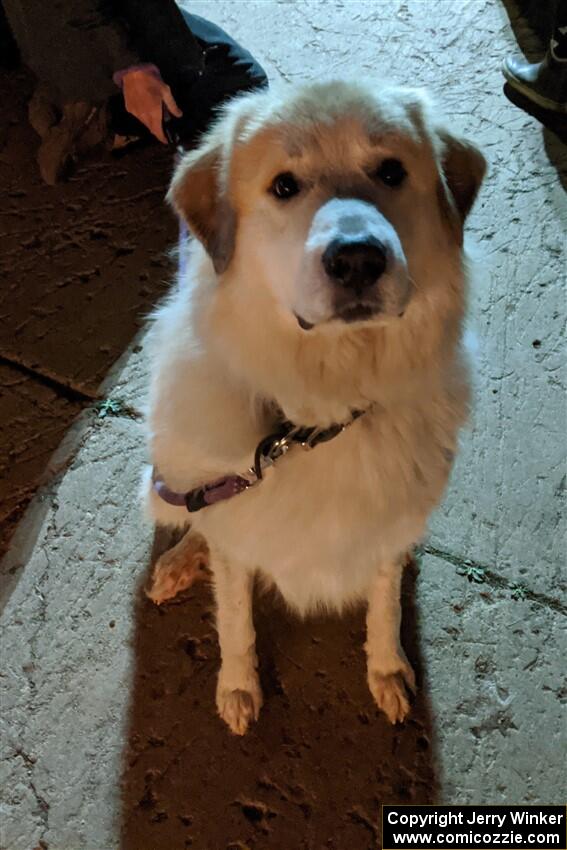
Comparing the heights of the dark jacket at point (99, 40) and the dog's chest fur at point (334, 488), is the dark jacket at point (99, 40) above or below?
above

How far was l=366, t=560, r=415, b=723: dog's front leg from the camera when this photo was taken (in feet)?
5.87

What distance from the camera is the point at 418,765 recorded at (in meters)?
1.77

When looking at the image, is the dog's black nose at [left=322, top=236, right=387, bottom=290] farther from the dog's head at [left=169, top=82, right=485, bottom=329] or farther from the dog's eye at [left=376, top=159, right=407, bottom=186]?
the dog's eye at [left=376, top=159, right=407, bottom=186]

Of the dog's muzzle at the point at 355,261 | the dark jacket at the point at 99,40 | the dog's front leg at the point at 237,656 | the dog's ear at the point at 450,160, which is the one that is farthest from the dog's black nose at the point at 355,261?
the dark jacket at the point at 99,40

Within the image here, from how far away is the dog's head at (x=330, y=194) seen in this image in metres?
1.21

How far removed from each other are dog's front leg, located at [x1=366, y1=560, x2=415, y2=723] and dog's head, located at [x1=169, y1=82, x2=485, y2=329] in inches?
31.2

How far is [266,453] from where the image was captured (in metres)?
1.43

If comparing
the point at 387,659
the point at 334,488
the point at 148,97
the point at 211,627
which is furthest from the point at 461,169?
the point at 148,97

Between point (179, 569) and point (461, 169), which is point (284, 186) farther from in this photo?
point (179, 569)

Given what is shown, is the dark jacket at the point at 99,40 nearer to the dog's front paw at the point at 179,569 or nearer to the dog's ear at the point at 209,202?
the dog's ear at the point at 209,202

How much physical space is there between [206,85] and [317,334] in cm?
171

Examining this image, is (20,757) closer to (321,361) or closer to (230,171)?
(321,361)

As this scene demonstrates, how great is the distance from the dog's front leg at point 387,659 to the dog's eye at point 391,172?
35.8 inches

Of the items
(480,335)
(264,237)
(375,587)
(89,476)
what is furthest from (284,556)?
(480,335)
